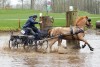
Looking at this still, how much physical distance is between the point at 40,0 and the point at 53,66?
9392 cm

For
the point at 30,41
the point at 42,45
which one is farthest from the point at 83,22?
the point at 30,41

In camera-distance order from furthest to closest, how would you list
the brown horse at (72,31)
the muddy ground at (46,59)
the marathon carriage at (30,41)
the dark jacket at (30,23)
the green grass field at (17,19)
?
1. the green grass field at (17,19)
2. the dark jacket at (30,23)
3. the marathon carriage at (30,41)
4. the brown horse at (72,31)
5. the muddy ground at (46,59)

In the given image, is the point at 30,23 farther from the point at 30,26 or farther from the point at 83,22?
the point at 83,22

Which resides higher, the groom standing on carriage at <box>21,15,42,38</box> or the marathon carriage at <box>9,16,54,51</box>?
the groom standing on carriage at <box>21,15,42,38</box>

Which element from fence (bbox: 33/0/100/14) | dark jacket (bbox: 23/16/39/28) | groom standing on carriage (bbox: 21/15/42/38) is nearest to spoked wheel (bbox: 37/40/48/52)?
groom standing on carriage (bbox: 21/15/42/38)

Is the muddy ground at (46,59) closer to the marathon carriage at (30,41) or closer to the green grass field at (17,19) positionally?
the marathon carriage at (30,41)

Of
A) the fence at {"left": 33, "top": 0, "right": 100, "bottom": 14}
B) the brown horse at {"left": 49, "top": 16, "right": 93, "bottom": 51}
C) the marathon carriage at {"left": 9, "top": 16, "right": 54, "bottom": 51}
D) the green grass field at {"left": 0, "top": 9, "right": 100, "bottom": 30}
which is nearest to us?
the brown horse at {"left": 49, "top": 16, "right": 93, "bottom": 51}

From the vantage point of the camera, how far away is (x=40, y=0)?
108 metres

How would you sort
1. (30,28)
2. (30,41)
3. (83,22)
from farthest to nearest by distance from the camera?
1. (30,28)
2. (83,22)
3. (30,41)

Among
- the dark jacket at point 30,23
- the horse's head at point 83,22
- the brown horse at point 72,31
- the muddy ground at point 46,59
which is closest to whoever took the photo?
the muddy ground at point 46,59

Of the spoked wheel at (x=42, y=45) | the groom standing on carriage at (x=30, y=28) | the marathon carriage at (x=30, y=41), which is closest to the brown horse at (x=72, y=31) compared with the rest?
the spoked wheel at (x=42, y=45)

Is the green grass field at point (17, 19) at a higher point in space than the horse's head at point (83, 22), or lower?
lower

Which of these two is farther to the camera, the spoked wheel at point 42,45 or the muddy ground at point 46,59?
the spoked wheel at point 42,45

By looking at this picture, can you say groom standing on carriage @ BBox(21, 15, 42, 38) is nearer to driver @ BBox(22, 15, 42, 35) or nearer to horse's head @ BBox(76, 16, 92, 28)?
driver @ BBox(22, 15, 42, 35)
